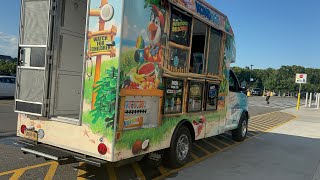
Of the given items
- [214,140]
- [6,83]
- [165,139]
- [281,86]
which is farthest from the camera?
[281,86]

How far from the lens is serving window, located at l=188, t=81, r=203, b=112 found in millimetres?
6406

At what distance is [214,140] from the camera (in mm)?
9977

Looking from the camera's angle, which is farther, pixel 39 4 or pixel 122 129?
pixel 39 4

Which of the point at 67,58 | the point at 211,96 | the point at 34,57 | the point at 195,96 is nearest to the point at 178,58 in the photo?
the point at 195,96

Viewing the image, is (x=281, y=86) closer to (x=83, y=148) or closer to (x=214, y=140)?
(x=214, y=140)

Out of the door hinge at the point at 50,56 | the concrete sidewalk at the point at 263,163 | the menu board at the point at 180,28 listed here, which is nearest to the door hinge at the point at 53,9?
the door hinge at the point at 50,56

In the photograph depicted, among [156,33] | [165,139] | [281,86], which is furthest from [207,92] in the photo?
[281,86]

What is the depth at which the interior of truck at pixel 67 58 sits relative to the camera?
5.45 meters

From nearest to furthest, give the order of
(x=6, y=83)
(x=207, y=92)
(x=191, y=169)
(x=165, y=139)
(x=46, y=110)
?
(x=46, y=110) → (x=165, y=139) → (x=191, y=169) → (x=207, y=92) → (x=6, y=83)

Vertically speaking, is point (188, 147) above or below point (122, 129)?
below

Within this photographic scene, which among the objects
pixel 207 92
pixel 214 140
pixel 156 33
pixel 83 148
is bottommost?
pixel 214 140

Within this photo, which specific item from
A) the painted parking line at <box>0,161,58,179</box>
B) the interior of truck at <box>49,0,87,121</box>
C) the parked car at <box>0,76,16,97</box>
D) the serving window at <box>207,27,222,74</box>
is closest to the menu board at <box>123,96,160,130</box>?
the interior of truck at <box>49,0,87,121</box>

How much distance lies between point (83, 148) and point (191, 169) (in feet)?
8.44

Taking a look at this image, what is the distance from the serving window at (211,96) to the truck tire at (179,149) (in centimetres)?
103
